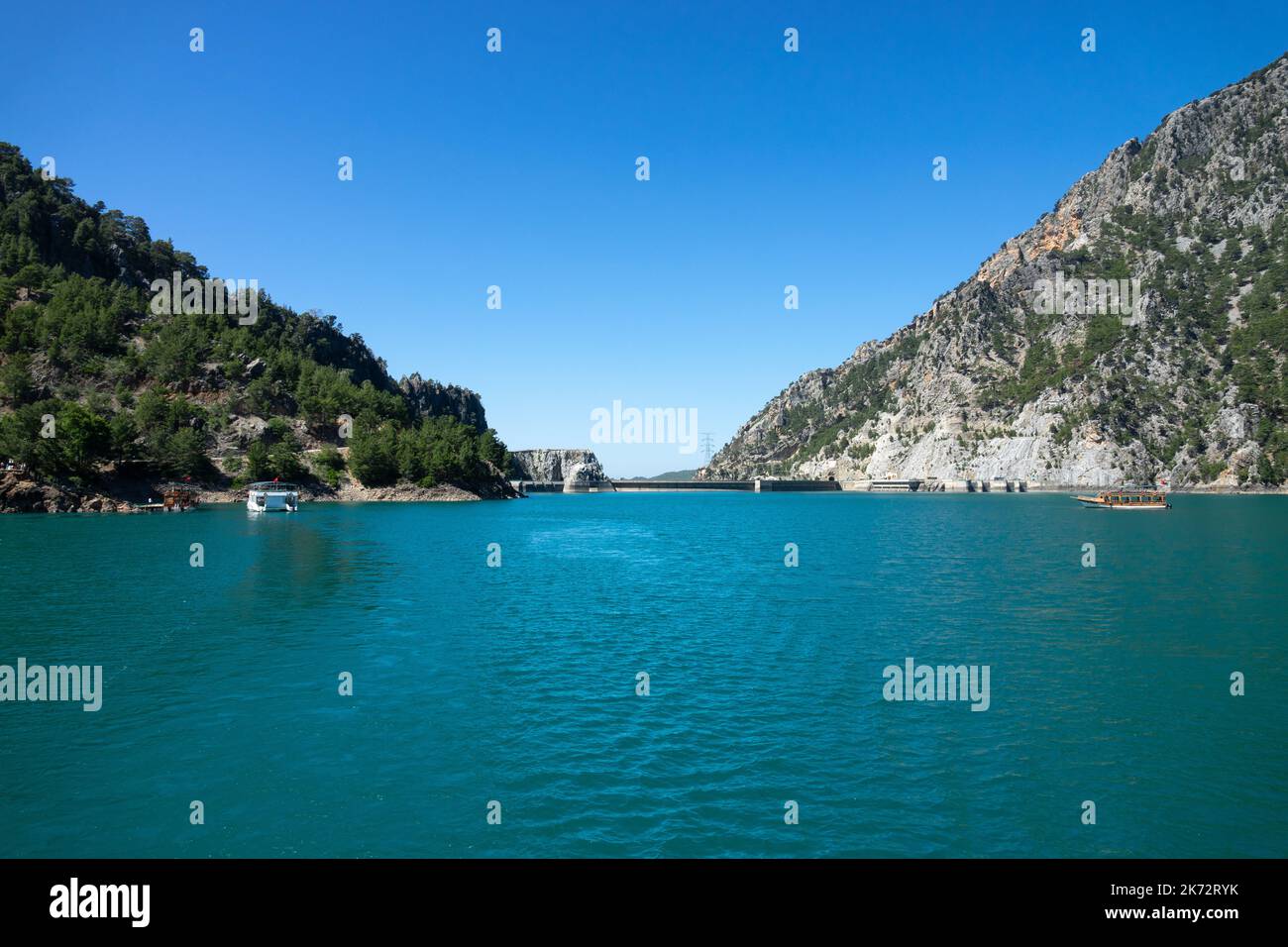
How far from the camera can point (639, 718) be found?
27.7 metres

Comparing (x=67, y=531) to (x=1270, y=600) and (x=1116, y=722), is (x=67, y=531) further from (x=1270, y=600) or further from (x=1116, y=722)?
(x=1270, y=600)

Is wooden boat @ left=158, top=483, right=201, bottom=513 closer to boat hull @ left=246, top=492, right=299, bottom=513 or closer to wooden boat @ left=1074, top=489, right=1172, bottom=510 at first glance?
boat hull @ left=246, top=492, right=299, bottom=513

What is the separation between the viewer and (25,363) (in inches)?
7298

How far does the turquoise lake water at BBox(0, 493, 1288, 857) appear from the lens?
19.1 meters

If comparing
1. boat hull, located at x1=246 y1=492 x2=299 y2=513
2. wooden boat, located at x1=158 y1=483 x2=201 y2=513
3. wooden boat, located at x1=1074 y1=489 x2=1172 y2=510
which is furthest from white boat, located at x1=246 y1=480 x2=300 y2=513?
wooden boat, located at x1=1074 y1=489 x2=1172 y2=510

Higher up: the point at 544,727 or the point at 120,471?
the point at 120,471

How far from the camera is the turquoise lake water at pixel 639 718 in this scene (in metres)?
19.1

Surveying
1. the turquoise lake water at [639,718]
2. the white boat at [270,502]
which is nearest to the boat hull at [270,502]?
the white boat at [270,502]

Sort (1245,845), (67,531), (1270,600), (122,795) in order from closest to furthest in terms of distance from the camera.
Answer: (1245,845)
(122,795)
(1270,600)
(67,531)

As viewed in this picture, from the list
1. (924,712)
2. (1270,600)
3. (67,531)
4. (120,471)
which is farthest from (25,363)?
(1270,600)

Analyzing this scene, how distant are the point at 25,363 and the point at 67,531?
12572 cm

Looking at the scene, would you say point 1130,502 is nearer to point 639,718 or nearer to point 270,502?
point 639,718

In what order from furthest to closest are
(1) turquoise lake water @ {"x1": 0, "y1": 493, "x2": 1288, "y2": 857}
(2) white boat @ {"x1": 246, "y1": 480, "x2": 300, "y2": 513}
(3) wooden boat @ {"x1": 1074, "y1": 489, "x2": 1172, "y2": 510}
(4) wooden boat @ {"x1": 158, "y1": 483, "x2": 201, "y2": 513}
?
(3) wooden boat @ {"x1": 1074, "y1": 489, "x2": 1172, "y2": 510} → (2) white boat @ {"x1": 246, "y1": 480, "x2": 300, "y2": 513} → (4) wooden boat @ {"x1": 158, "y1": 483, "x2": 201, "y2": 513} → (1) turquoise lake water @ {"x1": 0, "y1": 493, "x2": 1288, "y2": 857}

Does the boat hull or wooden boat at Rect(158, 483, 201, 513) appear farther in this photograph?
the boat hull
